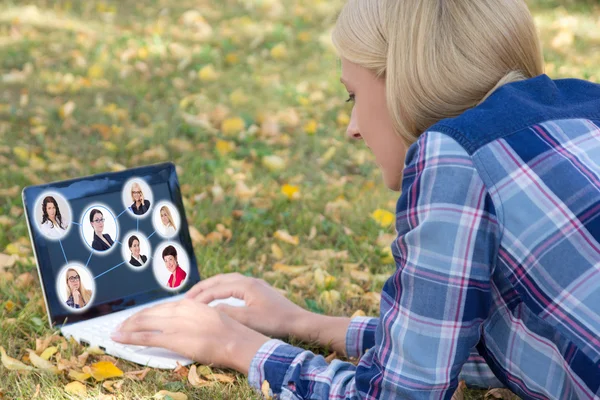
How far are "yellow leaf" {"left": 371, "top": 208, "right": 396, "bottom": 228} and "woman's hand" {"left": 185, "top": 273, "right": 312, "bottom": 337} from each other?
1054mm

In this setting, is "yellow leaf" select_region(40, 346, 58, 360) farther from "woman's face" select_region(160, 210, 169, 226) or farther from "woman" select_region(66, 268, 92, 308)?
"woman's face" select_region(160, 210, 169, 226)

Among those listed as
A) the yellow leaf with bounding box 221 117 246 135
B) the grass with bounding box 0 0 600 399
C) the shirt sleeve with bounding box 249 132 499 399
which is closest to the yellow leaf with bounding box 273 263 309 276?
Result: the grass with bounding box 0 0 600 399

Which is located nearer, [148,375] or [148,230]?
[148,375]

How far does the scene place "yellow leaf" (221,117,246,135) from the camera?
458cm

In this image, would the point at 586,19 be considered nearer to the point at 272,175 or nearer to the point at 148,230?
the point at 272,175

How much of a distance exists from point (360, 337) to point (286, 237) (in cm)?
100

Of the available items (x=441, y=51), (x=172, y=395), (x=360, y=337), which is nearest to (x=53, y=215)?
(x=172, y=395)

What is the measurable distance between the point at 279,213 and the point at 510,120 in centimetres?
207

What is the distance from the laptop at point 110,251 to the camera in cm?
231

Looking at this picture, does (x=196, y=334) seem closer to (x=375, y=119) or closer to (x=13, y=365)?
(x=13, y=365)

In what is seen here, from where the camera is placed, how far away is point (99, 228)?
7.97ft

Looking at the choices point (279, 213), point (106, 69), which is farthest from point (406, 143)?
point (106, 69)

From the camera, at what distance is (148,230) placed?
2.52m

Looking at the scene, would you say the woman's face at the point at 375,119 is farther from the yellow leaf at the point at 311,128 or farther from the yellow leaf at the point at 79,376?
the yellow leaf at the point at 311,128
